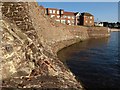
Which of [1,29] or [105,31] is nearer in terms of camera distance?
[1,29]

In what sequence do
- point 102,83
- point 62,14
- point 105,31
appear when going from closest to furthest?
1. point 102,83
2. point 105,31
3. point 62,14

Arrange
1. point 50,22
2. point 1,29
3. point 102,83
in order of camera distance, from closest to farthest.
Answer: point 1,29, point 102,83, point 50,22

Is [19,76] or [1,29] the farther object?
[1,29]

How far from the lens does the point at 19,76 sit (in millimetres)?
16375

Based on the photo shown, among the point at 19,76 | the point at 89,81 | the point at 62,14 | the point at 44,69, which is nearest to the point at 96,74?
the point at 89,81

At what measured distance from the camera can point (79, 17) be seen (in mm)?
116062

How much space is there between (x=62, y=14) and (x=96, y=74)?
283 ft

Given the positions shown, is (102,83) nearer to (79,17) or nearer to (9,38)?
(9,38)

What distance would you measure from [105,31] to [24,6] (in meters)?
69.6

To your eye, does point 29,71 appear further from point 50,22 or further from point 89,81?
point 50,22

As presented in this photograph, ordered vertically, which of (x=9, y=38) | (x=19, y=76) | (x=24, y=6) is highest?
(x=24, y=6)

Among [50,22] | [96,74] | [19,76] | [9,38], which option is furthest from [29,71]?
[50,22]

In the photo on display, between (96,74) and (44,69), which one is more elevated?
(44,69)

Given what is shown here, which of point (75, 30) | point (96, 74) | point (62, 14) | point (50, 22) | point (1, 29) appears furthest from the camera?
point (62, 14)
